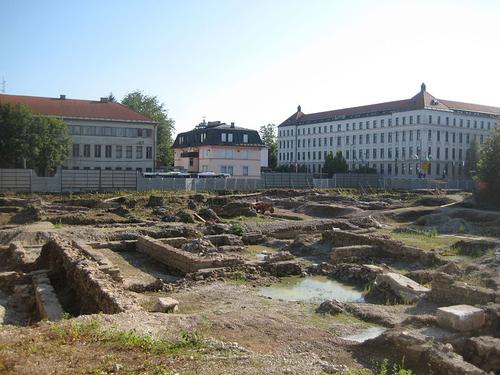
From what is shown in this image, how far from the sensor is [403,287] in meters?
14.2

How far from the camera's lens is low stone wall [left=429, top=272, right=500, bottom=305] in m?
11.3

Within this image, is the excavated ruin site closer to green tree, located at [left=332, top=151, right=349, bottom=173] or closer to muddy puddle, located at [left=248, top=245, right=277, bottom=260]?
muddy puddle, located at [left=248, top=245, right=277, bottom=260]

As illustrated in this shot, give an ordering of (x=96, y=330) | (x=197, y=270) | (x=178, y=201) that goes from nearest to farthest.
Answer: (x=96, y=330) < (x=197, y=270) < (x=178, y=201)

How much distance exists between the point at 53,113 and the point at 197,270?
4392 centimetres

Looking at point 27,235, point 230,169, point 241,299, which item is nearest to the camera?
point 241,299

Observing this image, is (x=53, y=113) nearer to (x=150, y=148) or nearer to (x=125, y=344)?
(x=150, y=148)

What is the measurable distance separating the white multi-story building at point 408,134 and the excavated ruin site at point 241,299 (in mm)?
57067

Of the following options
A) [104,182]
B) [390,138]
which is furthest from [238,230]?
[390,138]

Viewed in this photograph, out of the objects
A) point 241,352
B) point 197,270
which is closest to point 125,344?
point 241,352

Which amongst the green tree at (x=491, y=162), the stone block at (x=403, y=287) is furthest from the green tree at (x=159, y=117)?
the stone block at (x=403, y=287)

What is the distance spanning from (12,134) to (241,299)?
38.7m

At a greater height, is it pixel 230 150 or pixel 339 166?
pixel 230 150

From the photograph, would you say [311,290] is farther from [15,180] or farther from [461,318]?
[15,180]

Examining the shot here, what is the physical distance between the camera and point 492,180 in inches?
1615
